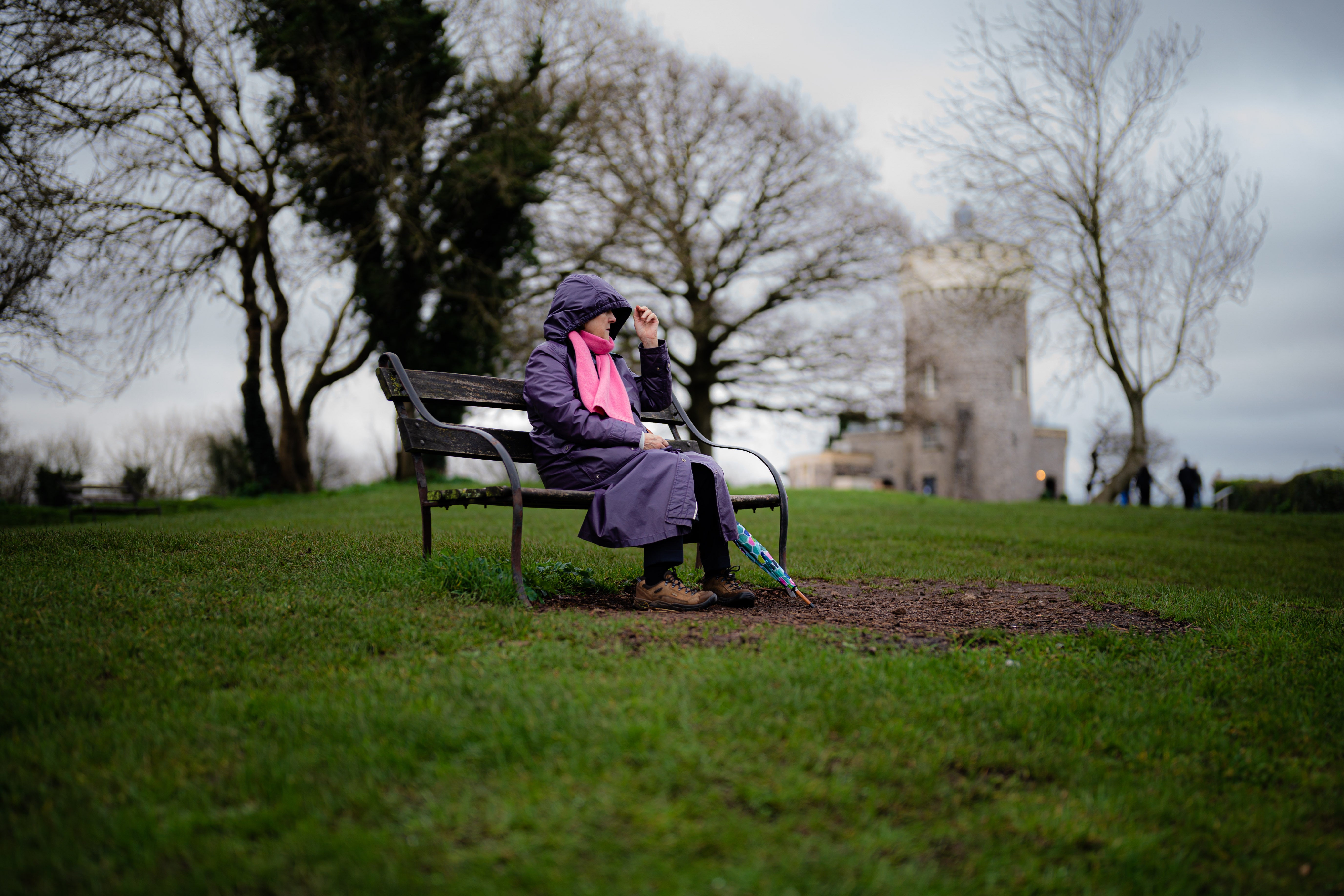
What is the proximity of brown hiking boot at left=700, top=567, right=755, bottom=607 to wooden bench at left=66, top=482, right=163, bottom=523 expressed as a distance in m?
16.0

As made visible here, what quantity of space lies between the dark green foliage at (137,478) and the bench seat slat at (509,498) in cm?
2614

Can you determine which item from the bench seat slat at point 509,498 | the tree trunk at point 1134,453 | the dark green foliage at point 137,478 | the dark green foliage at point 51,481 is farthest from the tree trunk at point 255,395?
the tree trunk at point 1134,453

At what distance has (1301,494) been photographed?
67.1 ft

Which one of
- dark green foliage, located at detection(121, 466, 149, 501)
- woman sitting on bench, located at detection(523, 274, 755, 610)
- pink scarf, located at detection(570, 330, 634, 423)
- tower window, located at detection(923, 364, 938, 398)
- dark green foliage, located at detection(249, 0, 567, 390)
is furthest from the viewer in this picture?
dark green foliage, located at detection(121, 466, 149, 501)

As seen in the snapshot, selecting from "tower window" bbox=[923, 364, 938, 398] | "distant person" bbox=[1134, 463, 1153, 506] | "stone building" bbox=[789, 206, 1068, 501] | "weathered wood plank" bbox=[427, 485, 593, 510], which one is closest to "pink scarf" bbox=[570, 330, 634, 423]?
"weathered wood plank" bbox=[427, 485, 593, 510]

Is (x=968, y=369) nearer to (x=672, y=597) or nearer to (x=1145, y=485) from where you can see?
(x=1145, y=485)

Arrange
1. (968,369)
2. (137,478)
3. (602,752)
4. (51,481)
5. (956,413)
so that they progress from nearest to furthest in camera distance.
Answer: (602,752)
(51,481)
(137,478)
(956,413)
(968,369)

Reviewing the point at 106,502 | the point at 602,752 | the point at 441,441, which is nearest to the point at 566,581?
the point at 441,441

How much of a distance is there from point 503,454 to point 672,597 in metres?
1.16

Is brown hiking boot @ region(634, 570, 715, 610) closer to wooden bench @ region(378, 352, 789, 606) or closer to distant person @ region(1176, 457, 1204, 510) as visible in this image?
wooden bench @ region(378, 352, 789, 606)

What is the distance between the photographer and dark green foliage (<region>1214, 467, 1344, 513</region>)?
19.8m

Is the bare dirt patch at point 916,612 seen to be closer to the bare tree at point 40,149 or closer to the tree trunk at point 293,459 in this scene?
the bare tree at point 40,149

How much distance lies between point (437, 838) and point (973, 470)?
4376 centimetres

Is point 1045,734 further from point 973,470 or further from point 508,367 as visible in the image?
point 973,470
